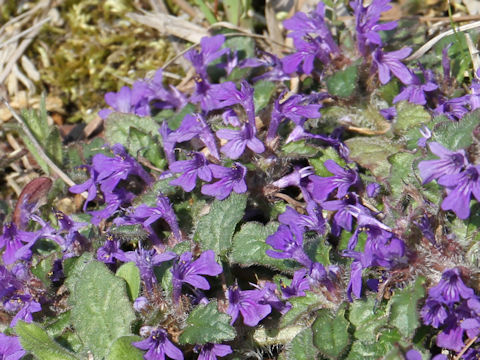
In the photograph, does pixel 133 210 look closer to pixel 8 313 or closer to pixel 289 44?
pixel 8 313

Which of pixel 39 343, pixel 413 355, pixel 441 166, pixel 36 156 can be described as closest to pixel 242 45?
pixel 36 156

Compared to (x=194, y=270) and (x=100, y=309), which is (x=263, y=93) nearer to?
(x=194, y=270)

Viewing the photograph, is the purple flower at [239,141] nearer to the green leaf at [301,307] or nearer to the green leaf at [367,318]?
the green leaf at [301,307]

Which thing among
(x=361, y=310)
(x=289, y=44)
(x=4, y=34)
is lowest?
(x=361, y=310)

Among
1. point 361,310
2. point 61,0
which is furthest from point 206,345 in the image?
point 61,0

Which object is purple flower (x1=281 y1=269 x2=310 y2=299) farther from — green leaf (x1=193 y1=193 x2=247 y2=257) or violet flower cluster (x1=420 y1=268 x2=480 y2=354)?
violet flower cluster (x1=420 y1=268 x2=480 y2=354)

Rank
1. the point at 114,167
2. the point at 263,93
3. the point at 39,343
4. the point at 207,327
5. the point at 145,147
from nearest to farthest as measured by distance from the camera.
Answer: the point at 207,327 → the point at 39,343 → the point at 114,167 → the point at 145,147 → the point at 263,93
